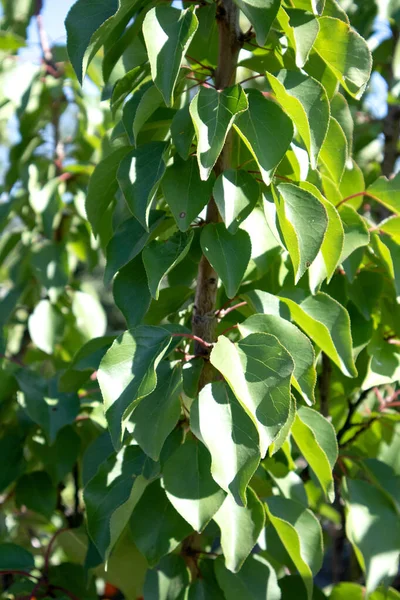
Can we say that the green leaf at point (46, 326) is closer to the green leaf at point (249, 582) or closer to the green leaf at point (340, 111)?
the green leaf at point (249, 582)

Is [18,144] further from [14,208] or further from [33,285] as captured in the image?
[33,285]

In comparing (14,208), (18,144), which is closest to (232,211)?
(14,208)

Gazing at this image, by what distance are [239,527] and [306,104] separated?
1.60ft

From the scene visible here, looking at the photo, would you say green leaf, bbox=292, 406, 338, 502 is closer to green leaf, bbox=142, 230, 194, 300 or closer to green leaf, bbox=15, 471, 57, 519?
green leaf, bbox=142, 230, 194, 300

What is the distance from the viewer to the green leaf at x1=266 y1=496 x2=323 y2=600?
2.97ft

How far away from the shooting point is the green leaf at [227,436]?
2.31 feet

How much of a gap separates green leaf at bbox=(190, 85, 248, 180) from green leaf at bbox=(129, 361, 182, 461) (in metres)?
0.25

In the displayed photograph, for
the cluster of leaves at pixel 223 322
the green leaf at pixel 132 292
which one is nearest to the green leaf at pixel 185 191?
the cluster of leaves at pixel 223 322

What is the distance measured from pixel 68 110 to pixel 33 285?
0.47m

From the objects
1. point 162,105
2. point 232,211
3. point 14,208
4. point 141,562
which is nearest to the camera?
point 232,211

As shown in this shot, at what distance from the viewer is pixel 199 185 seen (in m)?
0.81

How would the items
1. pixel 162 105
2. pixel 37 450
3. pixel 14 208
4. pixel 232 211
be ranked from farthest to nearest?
pixel 14 208 < pixel 37 450 < pixel 162 105 < pixel 232 211

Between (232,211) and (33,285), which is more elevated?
(232,211)

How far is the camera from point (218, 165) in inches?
34.2
